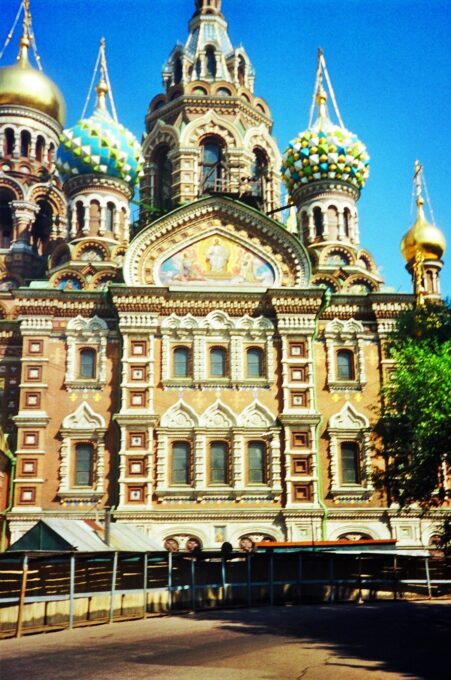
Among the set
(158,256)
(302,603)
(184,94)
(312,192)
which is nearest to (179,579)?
(302,603)

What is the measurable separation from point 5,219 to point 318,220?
1249 centimetres

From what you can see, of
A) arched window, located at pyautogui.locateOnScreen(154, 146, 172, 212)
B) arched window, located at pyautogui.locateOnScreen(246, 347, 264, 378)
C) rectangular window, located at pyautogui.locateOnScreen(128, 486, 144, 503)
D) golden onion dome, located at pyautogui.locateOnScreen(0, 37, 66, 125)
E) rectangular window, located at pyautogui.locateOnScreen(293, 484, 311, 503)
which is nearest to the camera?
rectangular window, located at pyautogui.locateOnScreen(128, 486, 144, 503)

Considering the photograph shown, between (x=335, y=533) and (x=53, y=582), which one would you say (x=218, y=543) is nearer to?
(x=335, y=533)

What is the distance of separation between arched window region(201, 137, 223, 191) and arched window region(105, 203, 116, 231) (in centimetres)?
345

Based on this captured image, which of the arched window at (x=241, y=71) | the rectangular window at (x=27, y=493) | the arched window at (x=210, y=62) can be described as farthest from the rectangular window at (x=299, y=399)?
the arched window at (x=241, y=71)

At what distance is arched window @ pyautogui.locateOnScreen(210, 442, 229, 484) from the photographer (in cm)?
2336

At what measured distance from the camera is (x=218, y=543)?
22516 millimetres

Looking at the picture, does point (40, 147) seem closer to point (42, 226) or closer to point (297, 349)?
point (42, 226)

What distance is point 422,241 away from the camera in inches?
1329

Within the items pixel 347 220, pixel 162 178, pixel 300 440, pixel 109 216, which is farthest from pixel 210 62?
pixel 300 440

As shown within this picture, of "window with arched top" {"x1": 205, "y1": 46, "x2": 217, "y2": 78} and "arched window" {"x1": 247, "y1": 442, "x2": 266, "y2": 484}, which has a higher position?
"window with arched top" {"x1": 205, "y1": 46, "x2": 217, "y2": 78}

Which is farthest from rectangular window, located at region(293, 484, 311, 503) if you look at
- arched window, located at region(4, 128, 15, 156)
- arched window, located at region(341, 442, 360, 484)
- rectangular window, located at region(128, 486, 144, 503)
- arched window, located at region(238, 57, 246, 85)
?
arched window, located at region(4, 128, 15, 156)

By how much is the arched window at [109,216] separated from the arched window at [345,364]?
9543mm

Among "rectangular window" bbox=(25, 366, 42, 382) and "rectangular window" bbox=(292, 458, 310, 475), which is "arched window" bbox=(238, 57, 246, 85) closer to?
"rectangular window" bbox=(25, 366, 42, 382)
